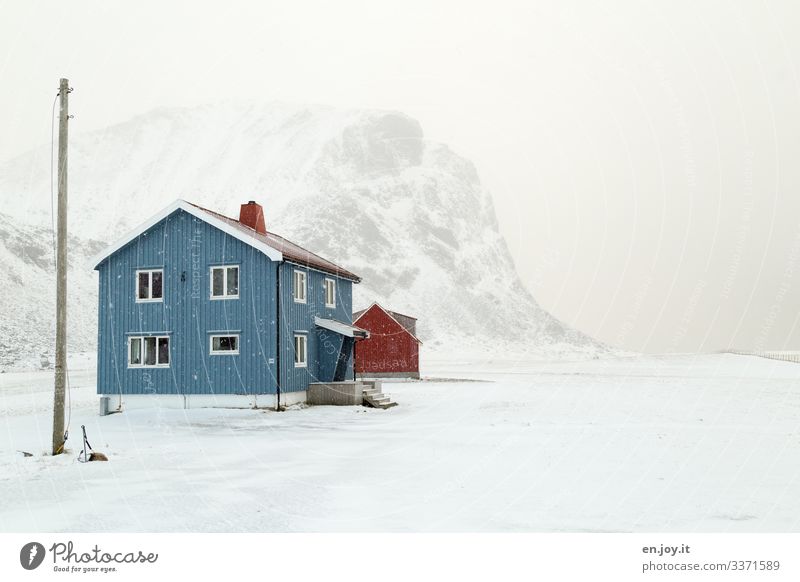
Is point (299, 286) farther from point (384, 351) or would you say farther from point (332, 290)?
point (384, 351)

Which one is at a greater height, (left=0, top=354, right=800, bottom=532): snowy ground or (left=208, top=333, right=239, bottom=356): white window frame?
(left=208, top=333, right=239, bottom=356): white window frame

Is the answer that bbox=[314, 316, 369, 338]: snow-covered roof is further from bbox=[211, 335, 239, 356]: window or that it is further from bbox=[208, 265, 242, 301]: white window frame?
bbox=[208, 265, 242, 301]: white window frame

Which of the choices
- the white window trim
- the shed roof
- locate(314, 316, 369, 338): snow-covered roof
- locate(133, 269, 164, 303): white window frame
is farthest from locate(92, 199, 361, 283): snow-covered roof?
the shed roof

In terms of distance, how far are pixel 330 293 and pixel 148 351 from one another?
9212 millimetres

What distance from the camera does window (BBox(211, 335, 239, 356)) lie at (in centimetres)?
2889

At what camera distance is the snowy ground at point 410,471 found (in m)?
10.6

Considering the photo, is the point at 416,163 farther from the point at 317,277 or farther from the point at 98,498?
the point at 98,498

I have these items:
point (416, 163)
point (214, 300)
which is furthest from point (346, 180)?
point (214, 300)

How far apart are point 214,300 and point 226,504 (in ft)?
61.1

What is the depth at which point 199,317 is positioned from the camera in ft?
96.2

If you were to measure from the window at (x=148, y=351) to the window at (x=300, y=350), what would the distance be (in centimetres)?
531

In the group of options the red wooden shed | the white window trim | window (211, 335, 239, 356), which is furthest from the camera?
the red wooden shed

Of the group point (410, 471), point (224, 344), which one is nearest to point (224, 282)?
point (224, 344)

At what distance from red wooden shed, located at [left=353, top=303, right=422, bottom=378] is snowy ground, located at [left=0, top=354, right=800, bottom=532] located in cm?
2481
